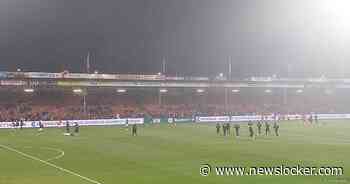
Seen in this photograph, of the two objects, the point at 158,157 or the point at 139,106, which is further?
the point at 139,106

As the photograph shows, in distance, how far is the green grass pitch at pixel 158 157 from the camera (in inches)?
1075

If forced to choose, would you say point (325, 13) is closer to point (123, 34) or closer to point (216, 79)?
point (216, 79)

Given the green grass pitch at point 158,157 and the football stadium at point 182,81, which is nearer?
the green grass pitch at point 158,157

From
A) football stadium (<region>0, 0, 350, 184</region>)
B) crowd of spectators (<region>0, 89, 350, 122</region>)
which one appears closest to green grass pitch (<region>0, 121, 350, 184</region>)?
football stadium (<region>0, 0, 350, 184</region>)

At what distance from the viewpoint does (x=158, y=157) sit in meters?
36.6

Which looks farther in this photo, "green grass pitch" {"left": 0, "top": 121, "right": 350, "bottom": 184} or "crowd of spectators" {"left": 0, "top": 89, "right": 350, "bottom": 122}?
"crowd of spectators" {"left": 0, "top": 89, "right": 350, "bottom": 122}

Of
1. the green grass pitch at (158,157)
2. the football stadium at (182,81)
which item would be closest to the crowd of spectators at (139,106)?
the football stadium at (182,81)

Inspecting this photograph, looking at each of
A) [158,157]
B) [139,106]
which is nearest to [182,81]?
[139,106]

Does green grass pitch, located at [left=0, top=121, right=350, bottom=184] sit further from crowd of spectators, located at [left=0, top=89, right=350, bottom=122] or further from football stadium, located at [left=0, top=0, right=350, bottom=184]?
crowd of spectators, located at [left=0, top=89, right=350, bottom=122]

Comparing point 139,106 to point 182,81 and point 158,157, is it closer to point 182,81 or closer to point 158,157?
point 182,81

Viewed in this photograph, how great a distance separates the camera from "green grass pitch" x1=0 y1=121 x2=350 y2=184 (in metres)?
27.3

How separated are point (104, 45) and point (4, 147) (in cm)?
5752

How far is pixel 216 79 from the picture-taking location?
100250 mm

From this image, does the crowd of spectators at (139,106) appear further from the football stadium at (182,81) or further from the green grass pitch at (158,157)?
the green grass pitch at (158,157)
